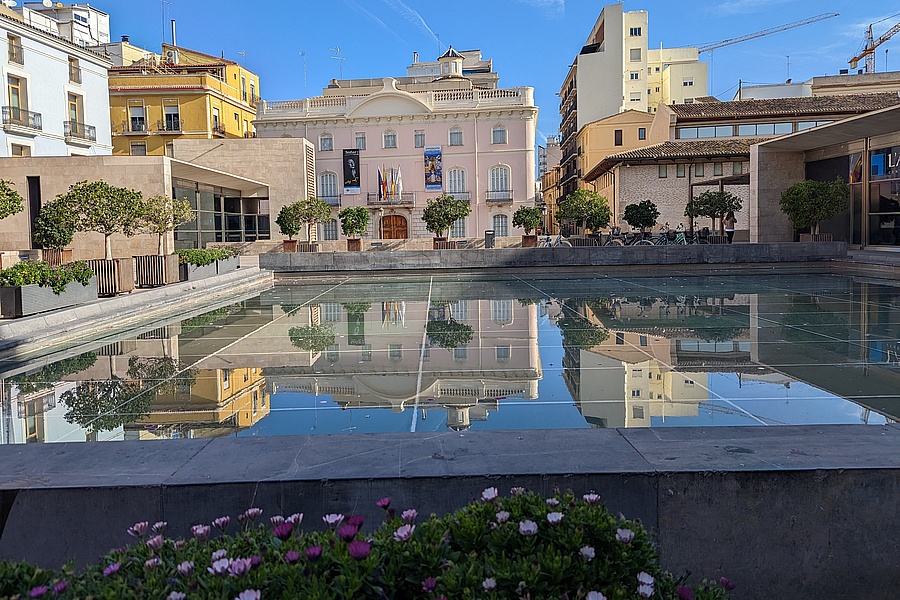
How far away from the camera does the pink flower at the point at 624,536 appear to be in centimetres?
193

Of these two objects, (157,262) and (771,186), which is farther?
(771,186)

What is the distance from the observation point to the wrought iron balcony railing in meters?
34.2

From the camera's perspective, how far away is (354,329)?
10.4 m

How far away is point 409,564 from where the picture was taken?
1847 mm

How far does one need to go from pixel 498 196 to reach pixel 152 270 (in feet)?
111

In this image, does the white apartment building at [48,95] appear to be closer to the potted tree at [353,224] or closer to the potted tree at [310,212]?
the potted tree at [310,212]

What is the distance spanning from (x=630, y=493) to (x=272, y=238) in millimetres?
36879

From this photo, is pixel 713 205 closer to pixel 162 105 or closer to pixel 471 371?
pixel 471 371

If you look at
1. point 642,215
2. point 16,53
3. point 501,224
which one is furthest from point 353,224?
point 501,224

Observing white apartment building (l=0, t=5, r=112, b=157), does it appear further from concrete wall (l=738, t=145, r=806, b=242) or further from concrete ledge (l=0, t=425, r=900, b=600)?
concrete ledge (l=0, t=425, r=900, b=600)

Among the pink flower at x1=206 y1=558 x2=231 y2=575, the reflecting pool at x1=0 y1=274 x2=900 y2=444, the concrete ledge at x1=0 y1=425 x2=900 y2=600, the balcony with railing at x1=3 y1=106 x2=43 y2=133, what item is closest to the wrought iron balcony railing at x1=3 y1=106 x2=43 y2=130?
the balcony with railing at x1=3 y1=106 x2=43 y2=133

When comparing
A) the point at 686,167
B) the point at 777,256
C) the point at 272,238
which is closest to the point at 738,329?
the point at 777,256

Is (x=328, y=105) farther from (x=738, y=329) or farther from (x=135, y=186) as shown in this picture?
(x=738, y=329)

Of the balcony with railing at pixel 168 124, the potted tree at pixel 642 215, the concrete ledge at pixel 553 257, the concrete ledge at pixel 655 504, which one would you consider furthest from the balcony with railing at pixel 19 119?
the concrete ledge at pixel 655 504
